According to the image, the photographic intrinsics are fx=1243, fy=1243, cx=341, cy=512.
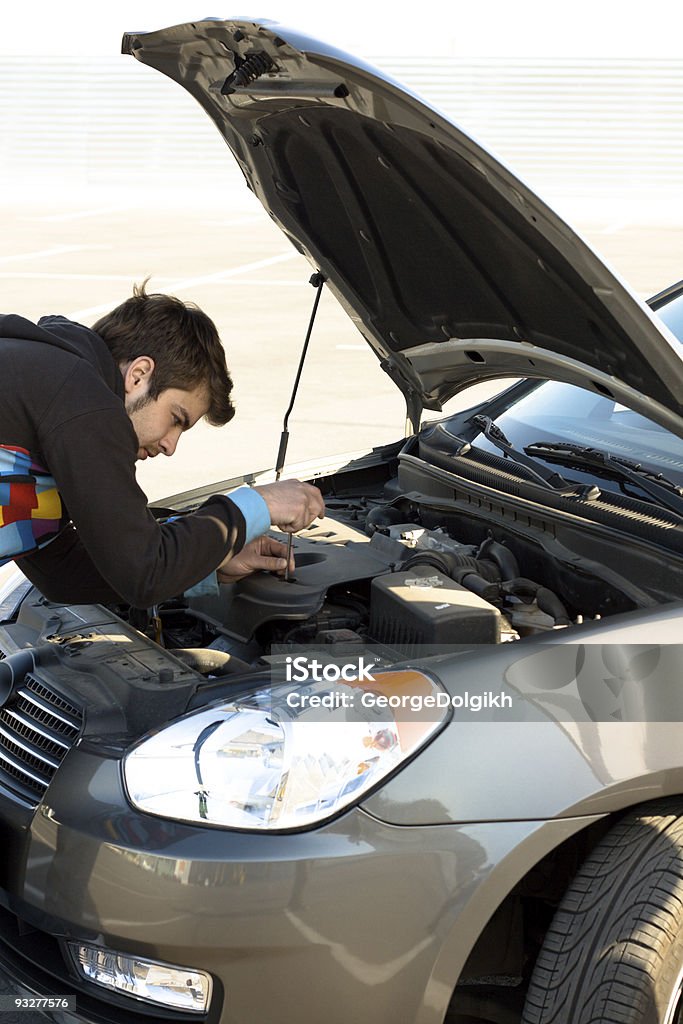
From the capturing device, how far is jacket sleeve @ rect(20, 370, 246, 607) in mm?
2371

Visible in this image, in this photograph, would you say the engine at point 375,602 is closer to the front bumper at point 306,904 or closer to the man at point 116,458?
the man at point 116,458

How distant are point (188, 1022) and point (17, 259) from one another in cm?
1483

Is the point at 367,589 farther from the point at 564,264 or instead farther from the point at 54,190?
the point at 54,190

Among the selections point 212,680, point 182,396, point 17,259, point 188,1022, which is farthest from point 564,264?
point 17,259

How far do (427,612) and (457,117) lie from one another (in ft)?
92.9

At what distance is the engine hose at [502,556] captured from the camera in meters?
2.82

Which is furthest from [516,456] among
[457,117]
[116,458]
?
[457,117]

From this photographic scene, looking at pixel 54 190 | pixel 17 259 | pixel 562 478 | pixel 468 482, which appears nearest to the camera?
pixel 562 478

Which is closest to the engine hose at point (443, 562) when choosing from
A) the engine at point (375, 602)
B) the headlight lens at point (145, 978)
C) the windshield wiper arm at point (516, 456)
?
the engine at point (375, 602)

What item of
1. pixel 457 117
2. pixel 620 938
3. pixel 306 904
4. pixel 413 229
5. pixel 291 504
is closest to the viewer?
pixel 306 904

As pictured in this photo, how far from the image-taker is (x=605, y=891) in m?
2.04

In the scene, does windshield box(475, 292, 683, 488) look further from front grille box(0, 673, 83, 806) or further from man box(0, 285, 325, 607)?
front grille box(0, 673, 83, 806)

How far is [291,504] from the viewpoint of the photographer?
2766mm

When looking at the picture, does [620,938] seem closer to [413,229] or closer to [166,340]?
[166,340]
